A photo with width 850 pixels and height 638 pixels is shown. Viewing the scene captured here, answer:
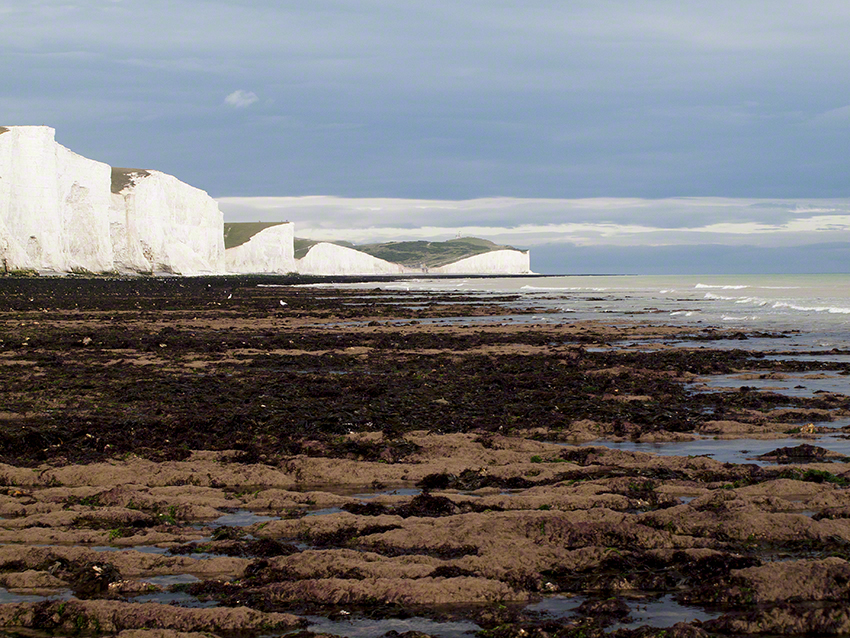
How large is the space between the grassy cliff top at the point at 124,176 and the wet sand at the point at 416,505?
9970 cm

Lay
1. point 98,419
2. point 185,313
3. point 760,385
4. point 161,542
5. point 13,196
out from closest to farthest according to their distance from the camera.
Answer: point 161,542 < point 98,419 < point 760,385 < point 185,313 < point 13,196

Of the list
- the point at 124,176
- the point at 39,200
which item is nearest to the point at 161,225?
the point at 124,176

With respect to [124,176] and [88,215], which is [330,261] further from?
[88,215]

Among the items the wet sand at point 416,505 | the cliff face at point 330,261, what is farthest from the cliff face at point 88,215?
the wet sand at point 416,505

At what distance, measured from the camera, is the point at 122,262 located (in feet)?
331

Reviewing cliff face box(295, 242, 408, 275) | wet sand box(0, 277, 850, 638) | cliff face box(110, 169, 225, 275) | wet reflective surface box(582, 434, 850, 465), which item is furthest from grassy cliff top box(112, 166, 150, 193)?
wet reflective surface box(582, 434, 850, 465)

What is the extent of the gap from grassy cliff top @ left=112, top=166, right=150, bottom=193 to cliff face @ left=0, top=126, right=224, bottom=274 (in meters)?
0.22

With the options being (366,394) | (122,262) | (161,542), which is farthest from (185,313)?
(122,262)

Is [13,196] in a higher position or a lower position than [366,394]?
higher

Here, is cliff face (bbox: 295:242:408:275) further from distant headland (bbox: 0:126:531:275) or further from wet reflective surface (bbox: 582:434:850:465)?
wet reflective surface (bbox: 582:434:850:465)

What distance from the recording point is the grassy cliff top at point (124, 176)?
10669 centimetres

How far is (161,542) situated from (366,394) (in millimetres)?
7134

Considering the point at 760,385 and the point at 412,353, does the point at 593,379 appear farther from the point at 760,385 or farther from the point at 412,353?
the point at 412,353

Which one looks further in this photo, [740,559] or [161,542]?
[161,542]
